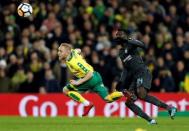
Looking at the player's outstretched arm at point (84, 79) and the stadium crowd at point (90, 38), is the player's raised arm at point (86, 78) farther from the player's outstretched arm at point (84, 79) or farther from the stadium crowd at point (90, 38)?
the stadium crowd at point (90, 38)

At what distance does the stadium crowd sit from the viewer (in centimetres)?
2259

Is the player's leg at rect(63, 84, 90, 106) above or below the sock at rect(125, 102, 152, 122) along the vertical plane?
above

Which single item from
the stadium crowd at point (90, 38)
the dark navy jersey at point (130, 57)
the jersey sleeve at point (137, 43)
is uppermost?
the stadium crowd at point (90, 38)

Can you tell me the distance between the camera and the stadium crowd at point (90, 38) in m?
22.6

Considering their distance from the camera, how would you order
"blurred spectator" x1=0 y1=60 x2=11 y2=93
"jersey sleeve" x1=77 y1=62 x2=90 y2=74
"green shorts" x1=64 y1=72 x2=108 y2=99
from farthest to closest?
"blurred spectator" x1=0 y1=60 x2=11 y2=93 < "green shorts" x1=64 y1=72 x2=108 y2=99 < "jersey sleeve" x1=77 y1=62 x2=90 y2=74

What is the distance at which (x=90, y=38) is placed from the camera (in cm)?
2334

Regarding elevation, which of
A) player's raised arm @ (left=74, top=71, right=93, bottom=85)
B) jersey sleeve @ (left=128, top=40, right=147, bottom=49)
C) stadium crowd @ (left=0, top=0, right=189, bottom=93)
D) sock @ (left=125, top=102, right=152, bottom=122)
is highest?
stadium crowd @ (left=0, top=0, right=189, bottom=93)

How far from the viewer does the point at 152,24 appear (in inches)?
960

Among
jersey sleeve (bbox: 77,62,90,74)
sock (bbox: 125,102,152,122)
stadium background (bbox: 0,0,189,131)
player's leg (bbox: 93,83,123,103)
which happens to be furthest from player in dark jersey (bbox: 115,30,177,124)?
stadium background (bbox: 0,0,189,131)

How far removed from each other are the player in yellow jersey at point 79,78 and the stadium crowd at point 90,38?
4879mm

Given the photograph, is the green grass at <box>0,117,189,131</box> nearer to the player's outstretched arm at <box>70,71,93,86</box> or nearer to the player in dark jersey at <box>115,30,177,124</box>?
the player in dark jersey at <box>115,30,177,124</box>

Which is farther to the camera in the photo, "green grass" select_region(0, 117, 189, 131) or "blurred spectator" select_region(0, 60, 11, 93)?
"blurred spectator" select_region(0, 60, 11, 93)

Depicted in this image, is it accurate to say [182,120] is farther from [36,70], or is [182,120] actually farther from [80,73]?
[36,70]

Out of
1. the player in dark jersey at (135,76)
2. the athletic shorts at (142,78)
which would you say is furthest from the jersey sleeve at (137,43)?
the athletic shorts at (142,78)
